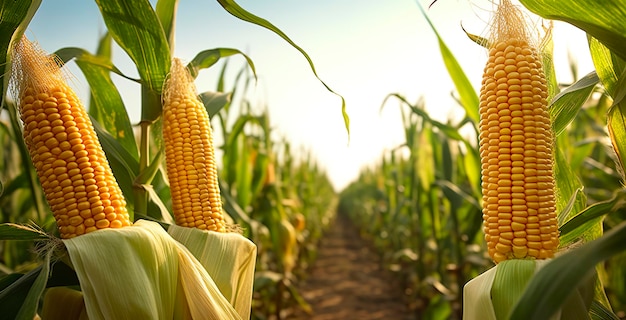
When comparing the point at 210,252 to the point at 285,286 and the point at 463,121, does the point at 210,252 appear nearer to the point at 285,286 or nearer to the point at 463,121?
the point at 463,121

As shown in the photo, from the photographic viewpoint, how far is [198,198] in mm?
1720

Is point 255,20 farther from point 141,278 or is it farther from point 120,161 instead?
point 141,278

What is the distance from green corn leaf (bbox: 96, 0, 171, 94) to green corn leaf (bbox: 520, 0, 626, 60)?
1363 millimetres

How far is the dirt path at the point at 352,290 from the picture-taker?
720cm

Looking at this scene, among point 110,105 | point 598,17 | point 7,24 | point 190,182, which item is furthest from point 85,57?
point 598,17

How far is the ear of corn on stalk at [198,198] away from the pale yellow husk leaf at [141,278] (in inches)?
4.8

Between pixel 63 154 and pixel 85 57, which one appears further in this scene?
pixel 85 57

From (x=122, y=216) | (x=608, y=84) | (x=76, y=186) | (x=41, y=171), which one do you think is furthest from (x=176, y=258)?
(x=608, y=84)

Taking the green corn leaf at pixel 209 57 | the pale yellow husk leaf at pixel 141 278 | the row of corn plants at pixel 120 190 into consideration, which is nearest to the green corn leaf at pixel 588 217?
the row of corn plants at pixel 120 190

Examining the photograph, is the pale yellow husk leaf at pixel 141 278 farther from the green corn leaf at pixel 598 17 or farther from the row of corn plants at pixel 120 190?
the green corn leaf at pixel 598 17

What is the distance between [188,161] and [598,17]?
4.66 feet

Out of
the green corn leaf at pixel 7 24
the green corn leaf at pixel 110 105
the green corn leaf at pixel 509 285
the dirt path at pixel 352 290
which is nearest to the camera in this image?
the green corn leaf at pixel 509 285

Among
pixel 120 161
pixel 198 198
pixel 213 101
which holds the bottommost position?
pixel 198 198

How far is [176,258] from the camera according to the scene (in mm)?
1400
